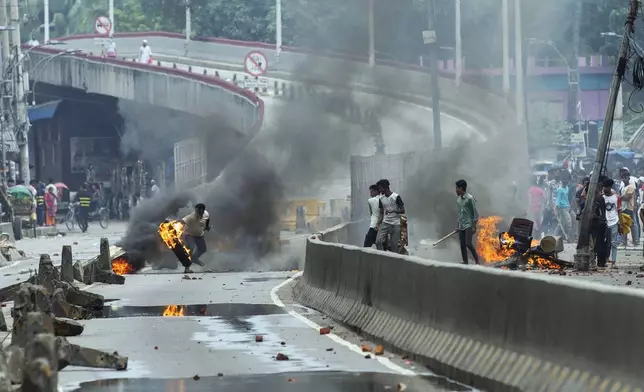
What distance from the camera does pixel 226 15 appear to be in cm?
10544

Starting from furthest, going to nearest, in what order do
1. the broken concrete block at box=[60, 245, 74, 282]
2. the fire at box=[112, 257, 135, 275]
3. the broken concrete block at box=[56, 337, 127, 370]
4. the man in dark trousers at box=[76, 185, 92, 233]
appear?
the man in dark trousers at box=[76, 185, 92, 233], the fire at box=[112, 257, 135, 275], the broken concrete block at box=[60, 245, 74, 282], the broken concrete block at box=[56, 337, 127, 370]

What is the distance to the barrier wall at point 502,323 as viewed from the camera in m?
8.66

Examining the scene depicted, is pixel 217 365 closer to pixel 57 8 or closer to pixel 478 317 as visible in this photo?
pixel 478 317

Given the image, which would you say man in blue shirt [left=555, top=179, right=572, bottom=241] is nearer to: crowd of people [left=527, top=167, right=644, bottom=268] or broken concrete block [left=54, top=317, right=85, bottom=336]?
crowd of people [left=527, top=167, right=644, bottom=268]

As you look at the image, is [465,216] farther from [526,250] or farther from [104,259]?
[104,259]

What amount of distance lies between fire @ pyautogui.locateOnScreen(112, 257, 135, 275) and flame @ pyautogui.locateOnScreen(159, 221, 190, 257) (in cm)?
148

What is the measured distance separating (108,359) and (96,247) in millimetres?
29815

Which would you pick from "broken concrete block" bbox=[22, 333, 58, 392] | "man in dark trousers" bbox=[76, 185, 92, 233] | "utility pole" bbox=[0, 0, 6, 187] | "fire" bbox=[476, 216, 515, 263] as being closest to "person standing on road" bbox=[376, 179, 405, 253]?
"fire" bbox=[476, 216, 515, 263]

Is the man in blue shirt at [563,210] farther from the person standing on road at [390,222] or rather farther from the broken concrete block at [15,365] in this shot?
the broken concrete block at [15,365]

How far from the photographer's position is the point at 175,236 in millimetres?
28469

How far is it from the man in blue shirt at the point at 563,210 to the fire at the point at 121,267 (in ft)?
36.3

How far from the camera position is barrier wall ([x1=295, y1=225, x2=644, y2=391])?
866cm

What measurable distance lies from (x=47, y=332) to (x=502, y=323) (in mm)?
3230

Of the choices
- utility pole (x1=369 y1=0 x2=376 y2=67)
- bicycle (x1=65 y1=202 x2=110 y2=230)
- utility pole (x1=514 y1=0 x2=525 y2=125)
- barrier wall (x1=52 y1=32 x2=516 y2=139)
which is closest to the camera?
utility pole (x1=369 y1=0 x2=376 y2=67)
